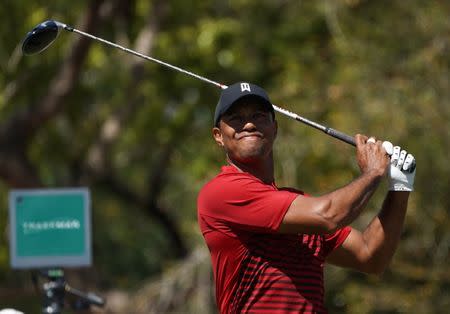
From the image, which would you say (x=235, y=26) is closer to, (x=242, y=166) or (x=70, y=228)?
(x=70, y=228)

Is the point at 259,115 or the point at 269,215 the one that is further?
the point at 259,115

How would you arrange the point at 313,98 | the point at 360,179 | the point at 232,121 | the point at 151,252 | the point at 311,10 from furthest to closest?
the point at 151,252 → the point at 311,10 → the point at 313,98 → the point at 232,121 → the point at 360,179

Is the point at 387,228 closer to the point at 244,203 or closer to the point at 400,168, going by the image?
the point at 400,168

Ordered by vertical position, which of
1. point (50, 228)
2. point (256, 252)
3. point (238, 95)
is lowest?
point (50, 228)

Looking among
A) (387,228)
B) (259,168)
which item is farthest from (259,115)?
(387,228)

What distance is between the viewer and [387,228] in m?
4.05

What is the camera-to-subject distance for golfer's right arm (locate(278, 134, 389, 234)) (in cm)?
365

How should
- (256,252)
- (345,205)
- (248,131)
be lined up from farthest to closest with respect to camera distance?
(248,131), (256,252), (345,205)

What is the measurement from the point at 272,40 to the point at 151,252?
514cm

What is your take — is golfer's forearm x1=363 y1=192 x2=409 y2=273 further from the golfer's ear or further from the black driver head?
the black driver head

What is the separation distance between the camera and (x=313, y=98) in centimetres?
1462

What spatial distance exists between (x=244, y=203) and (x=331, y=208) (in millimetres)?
314

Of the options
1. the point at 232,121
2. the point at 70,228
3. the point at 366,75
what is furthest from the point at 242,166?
the point at 366,75

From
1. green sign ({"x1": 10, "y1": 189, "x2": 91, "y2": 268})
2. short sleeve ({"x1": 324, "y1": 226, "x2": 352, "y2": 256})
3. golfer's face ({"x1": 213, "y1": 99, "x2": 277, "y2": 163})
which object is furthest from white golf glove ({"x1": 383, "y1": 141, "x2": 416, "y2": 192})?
green sign ({"x1": 10, "y1": 189, "x2": 91, "y2": 268})
